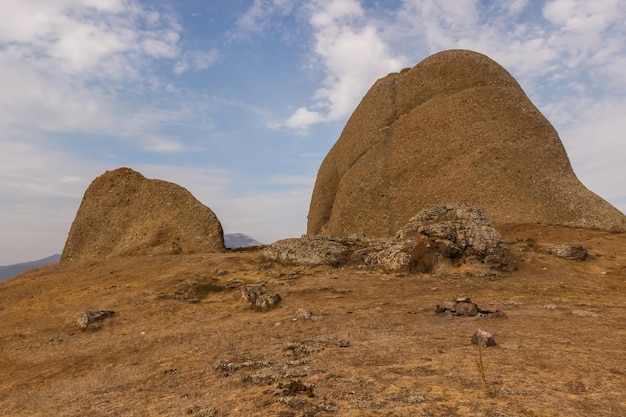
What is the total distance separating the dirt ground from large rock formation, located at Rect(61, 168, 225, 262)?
8.74 metres

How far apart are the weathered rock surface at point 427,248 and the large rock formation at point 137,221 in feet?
32.4

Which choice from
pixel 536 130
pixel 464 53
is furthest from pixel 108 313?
pixel 464 53

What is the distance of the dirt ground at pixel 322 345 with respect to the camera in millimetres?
6746

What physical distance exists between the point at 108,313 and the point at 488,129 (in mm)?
34779

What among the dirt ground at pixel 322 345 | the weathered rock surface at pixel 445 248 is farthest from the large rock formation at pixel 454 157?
the weathered rock surface at pixel 445 248

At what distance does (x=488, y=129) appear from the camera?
3856cm

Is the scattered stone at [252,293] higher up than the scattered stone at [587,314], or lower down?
higher up

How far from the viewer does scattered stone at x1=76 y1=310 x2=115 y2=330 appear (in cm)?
1582

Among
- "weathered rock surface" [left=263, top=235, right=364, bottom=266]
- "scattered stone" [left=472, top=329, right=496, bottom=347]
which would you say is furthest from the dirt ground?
"weathered rock surface" [left=263, top=235, right=364, bottom=266]

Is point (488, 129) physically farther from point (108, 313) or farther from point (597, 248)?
point (108, 313)

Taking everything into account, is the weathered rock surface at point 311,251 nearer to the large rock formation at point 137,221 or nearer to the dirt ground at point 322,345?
the dirt ground at point 322,345

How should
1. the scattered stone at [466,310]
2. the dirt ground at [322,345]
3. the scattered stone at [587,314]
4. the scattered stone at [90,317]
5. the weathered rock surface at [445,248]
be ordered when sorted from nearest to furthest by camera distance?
the dirt ground at [322,345]
the scattered stone at [587,314]
the scattered stone at [466,310]
the scattered stone at [90,317]
the weathered rock surface at [445,248]

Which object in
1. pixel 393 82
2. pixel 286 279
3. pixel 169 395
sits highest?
pixel 393 82

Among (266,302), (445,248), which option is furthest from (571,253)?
(266,302)
